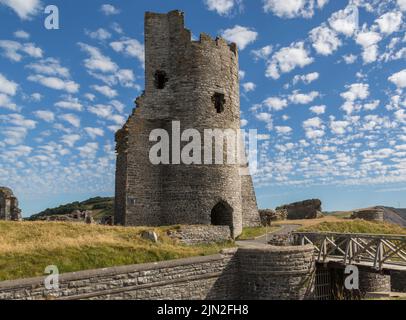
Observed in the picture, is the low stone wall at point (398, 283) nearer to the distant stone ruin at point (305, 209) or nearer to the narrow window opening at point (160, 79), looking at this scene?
the distant stone ruin at point (305, 209)

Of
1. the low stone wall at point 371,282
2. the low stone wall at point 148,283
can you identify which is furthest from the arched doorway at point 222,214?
the low stone wall at point 371,282

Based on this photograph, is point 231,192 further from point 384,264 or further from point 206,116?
point 384,264

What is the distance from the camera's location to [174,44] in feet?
72.3

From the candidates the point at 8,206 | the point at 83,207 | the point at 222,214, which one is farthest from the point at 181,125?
the point at 83,207

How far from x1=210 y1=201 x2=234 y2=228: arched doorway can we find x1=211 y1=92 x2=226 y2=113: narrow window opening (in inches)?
208

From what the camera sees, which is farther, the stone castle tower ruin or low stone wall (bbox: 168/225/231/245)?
the stone castle tower ruin

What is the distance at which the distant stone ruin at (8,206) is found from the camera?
23734 millimetres

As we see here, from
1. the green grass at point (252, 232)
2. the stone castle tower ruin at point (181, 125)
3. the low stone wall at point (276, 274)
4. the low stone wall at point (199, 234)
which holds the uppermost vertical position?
the stone castle tower ruin at point (181, 125)

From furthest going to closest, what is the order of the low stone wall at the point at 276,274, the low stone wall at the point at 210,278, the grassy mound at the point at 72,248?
the low stone wall at the point at 276,274
the grassy mound at the point at 72,248
the low stone wall at the point at 210,278

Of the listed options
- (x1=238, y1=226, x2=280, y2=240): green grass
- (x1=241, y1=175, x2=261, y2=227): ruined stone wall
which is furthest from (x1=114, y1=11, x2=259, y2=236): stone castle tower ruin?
(x1=241, y1=175, x2=261, y2=227): ruined stone wall

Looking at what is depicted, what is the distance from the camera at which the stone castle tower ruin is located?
20.5 metres

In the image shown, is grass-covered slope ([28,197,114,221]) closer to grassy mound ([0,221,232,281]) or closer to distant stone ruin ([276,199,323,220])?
distant stone ruin ([276,199,323,220])

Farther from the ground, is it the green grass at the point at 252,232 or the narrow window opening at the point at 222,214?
the narrow window opening at the point at 222,214

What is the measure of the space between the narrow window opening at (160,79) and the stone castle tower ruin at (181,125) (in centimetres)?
6
